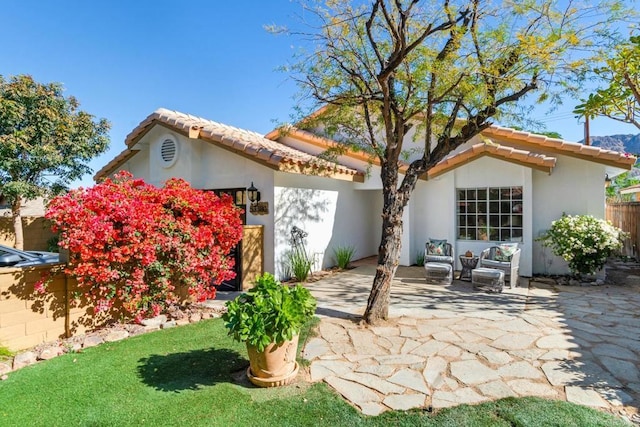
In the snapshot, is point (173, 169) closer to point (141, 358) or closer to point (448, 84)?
point (141, 358)

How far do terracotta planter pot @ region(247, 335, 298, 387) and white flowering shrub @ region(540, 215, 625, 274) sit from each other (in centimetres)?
962

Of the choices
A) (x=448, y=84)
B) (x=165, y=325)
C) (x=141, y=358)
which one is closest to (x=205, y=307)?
(x=165, y=325)

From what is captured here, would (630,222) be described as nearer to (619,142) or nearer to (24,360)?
(24,360)

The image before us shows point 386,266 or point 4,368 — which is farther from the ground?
point 386,266

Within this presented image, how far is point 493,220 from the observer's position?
12008 mm

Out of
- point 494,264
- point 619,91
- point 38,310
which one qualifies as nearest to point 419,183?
point 494,264

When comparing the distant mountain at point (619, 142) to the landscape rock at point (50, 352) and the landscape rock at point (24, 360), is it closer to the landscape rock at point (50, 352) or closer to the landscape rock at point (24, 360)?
the landscape rock at point (50, 352)

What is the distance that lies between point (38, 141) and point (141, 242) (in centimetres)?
1121

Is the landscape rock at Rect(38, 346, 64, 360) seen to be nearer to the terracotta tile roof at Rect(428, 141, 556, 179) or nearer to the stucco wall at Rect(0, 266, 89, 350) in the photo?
the stucco wall at Rect(0, 266, 89, 350)

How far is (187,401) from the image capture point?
4227mm

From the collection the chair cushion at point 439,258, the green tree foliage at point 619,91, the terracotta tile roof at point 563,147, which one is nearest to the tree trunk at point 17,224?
the chair cushion at point 439,258

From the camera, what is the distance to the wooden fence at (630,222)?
564 inches

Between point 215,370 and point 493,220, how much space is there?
1060 cm

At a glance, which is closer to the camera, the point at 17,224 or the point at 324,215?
the point at 324,215
